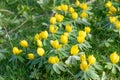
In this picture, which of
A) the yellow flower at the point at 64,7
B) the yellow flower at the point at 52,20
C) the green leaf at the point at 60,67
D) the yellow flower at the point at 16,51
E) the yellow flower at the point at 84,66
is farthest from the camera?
the yellow flower at the point at 64,7

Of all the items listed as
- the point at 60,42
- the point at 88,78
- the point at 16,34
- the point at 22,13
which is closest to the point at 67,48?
the point at 60,42

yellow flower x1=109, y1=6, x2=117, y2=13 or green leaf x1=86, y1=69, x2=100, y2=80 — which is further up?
yellow flower x1=109, y1=6, x2=117, y2=13

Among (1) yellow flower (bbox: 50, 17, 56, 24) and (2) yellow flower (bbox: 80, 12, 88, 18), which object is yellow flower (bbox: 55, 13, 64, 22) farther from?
(2) yellow flower (bbox: 80, 12, 88, 18)

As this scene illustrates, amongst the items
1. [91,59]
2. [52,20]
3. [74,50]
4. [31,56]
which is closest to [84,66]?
[91,59]

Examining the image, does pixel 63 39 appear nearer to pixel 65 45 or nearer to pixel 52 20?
pixel 65 45

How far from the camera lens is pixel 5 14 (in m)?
3.82

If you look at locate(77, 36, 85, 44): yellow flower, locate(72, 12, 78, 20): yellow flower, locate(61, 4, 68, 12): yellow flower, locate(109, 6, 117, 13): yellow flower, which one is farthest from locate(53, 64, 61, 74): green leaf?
locate(109, 6, 117, 13): yellow flower

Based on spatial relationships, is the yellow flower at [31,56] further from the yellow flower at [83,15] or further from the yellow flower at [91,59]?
the yellow flower at [83,15]

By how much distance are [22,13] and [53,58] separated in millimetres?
1155

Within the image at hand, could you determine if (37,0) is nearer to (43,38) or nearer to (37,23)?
(37,23)

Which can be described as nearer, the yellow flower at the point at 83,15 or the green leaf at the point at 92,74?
the green leaf at the point at 92,74

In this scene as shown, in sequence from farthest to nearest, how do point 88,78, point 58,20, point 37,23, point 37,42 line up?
1. point 37,23
2. point 58,20
3. point 37,42
4. point 88,78

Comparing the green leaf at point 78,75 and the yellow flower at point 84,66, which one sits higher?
the yellow flower at point 84,66

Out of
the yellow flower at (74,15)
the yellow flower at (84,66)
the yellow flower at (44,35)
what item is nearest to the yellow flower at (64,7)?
the yellow flower at (74,15)
